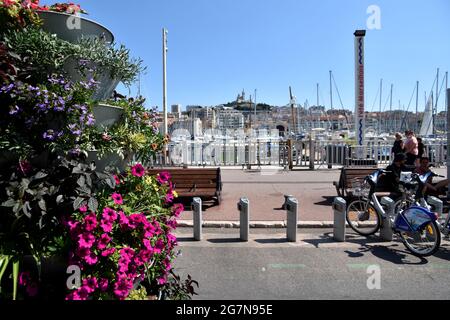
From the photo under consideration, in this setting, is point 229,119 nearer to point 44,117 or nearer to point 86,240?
point 44,117

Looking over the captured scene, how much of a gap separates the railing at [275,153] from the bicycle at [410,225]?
9.16 m

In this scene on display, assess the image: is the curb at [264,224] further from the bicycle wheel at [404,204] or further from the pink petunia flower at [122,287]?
the pink petunia flower at [122,287]

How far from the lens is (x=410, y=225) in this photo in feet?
18.2

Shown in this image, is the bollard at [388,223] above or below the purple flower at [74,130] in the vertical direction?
below

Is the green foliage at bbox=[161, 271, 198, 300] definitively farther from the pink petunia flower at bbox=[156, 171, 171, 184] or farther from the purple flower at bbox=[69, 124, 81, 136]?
the purple flower at bbox=[69, 124, 81, 136]

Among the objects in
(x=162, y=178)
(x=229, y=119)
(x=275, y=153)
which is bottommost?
(x=162, y=178)

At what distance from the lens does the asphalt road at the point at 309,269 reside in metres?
4.21

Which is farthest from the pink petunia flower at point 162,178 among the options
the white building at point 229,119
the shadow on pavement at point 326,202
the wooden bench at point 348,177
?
the white building at point 229,119

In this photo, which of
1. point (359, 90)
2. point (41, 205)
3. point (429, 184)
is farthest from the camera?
point (359, 90)

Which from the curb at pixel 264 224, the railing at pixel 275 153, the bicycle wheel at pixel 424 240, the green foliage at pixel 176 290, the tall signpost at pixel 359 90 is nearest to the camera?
the green foliage at pixel 176 290

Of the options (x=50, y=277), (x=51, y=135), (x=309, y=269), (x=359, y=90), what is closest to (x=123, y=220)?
(x=50, y=277)

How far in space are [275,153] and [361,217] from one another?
1041cm
